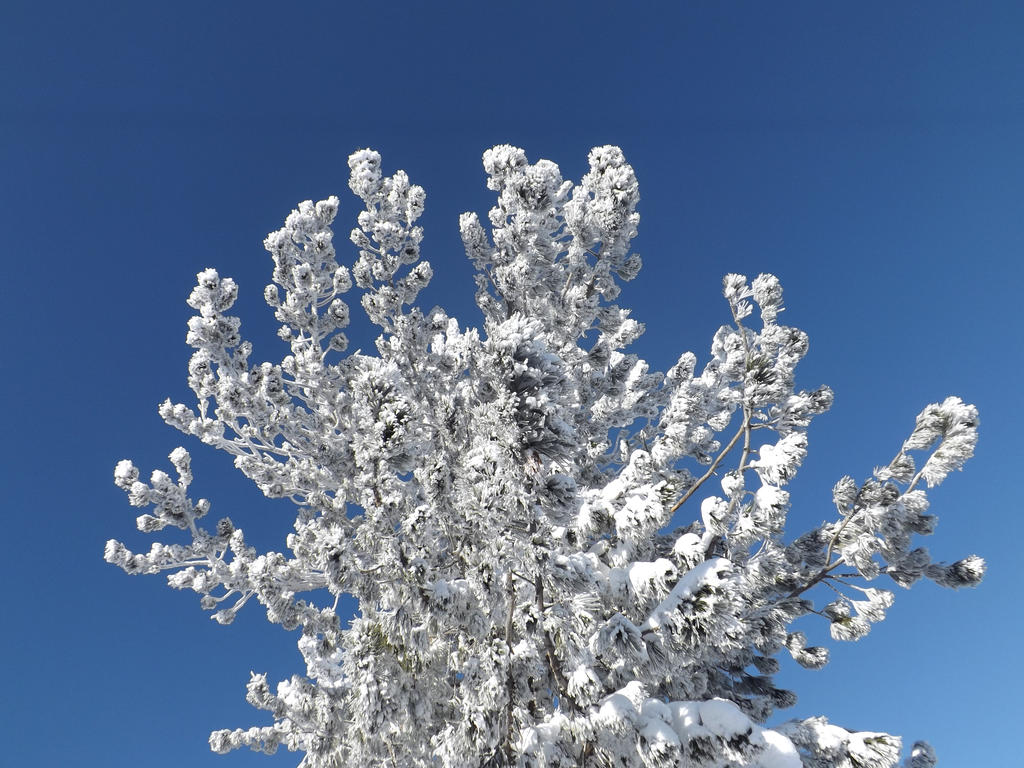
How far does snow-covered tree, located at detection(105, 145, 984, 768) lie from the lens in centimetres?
396

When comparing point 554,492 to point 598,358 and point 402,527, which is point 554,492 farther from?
point 598,358

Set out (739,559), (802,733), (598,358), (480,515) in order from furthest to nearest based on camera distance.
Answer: (598,358), (739,559), (802,733), (480,515)

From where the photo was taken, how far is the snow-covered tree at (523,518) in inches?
156

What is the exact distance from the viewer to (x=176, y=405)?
7008mm

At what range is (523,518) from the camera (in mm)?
4094

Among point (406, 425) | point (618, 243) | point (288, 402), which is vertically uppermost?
point (618, 243)

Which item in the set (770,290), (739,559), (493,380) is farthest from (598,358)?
(493,380)

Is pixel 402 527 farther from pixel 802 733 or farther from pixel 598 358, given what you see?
pixel 598 358

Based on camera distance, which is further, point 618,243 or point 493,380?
point 618,243

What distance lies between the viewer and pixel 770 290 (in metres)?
6.09

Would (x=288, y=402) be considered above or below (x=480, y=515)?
above

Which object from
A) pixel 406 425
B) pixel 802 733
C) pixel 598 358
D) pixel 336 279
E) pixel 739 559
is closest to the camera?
pixel 406 425

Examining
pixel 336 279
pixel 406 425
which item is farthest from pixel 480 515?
pixel 336 279

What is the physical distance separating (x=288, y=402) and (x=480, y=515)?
12.4 feet
